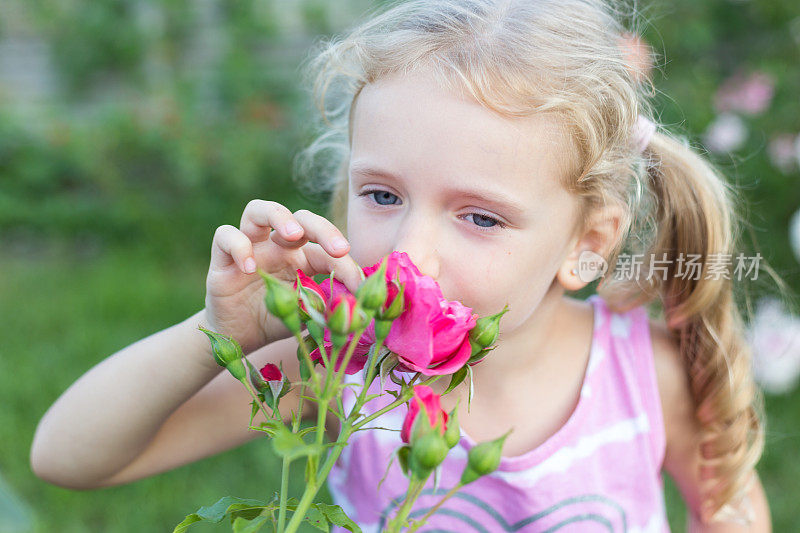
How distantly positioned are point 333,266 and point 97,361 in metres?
2.17

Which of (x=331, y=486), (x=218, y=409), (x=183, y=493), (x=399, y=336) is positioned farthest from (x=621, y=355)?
(x=183, y=493)

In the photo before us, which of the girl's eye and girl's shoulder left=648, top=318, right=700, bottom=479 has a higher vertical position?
the girl's eye

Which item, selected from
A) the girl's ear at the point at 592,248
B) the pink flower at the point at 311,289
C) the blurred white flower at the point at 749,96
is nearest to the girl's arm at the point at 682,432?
the girl's ear at the point at 592,248

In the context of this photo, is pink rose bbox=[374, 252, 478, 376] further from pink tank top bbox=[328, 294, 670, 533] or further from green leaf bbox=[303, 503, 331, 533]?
pink tank top bbox=[328, 294, 670, 533]

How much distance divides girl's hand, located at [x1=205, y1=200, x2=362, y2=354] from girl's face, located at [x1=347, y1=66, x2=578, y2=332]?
4.0 inches

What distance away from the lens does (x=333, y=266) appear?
1.04 metres

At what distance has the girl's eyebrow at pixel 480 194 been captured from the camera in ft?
3.65

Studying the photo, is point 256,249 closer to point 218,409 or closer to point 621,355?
point 218,409

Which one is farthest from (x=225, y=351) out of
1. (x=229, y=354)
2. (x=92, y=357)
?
(x=92, y=357)

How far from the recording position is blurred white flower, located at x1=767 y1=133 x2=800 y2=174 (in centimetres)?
296

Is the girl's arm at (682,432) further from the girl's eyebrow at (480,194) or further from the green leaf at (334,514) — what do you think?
the green leaf at (334,514)

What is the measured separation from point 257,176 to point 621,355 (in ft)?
8.88

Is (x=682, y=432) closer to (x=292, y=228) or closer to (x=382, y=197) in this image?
(x=382, y=197)

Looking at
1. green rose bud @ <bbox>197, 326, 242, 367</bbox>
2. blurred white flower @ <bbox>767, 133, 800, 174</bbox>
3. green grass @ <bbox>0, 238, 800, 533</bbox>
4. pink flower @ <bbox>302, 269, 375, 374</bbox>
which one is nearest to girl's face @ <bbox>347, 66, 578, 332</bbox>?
pink flower @ <bbox>302, 269, 375, 374</bbox>
